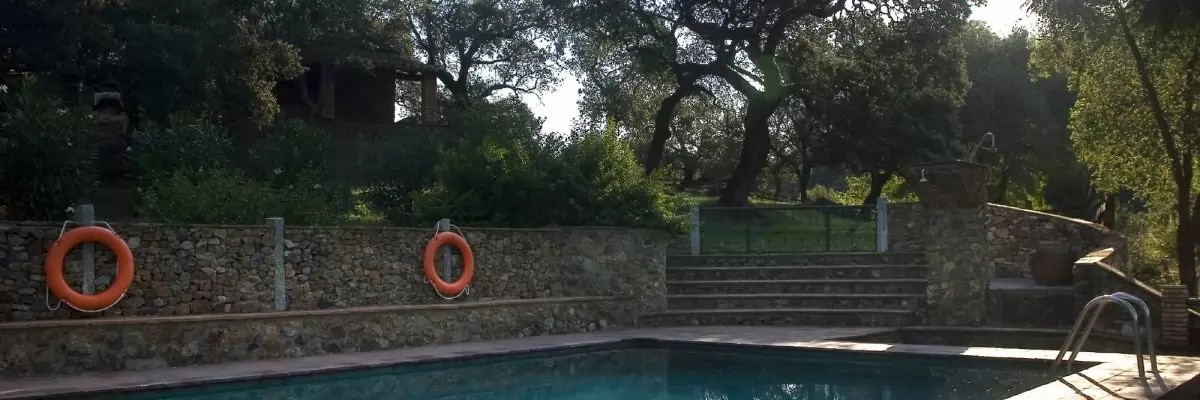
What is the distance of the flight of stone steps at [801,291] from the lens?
14.6m

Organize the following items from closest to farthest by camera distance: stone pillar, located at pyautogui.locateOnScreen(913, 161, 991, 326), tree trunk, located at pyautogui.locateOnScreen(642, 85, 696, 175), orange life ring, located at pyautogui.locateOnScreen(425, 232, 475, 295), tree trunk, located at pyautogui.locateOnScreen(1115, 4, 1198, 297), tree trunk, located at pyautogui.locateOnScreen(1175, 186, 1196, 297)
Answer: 1. orange life ring, located at pyautogui.locateOnScreen(425, 232, 475, 295)
2. stone pillar, located at pyautogui.locateOnScreen(913, 161, 991, 326)
3. tree trunk, located at pyautogui.locateOnScreen(1115, 4, 1198, 297)
4. tree trunk, located at pyautogui.locateOnScreen(1175, 186, 1196, 297)
5. tree trunk, located at pyautogui.locateOnScreen(642, 85, 696, 175)

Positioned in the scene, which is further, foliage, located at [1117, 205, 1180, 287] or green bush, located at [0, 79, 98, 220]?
foliage, located at [1117, 205, 1180, 287]

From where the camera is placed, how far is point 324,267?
11766 mm

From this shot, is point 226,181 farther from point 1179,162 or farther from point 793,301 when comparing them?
point 1179,162

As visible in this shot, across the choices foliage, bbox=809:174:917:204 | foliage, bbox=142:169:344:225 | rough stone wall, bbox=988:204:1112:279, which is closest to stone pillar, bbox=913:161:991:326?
rough stone wall, bbox=988:204:1112:279

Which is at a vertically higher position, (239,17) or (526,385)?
(239,17)

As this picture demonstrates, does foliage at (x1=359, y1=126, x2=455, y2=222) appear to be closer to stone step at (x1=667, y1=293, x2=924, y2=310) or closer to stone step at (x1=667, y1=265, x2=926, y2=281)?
stone step at (x1=667, y1=265, x2=926, y2=281)

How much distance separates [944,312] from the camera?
14156mm

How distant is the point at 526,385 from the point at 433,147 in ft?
29.1

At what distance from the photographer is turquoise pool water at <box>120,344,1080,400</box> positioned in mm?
9531

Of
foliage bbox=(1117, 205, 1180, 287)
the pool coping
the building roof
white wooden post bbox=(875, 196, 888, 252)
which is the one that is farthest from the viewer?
the building roof

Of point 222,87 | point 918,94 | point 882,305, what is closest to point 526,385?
point 882,305

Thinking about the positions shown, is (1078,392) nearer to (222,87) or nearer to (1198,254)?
(222,87)

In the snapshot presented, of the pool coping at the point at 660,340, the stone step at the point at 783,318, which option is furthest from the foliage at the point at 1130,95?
the pool coping at the point at 660,340
